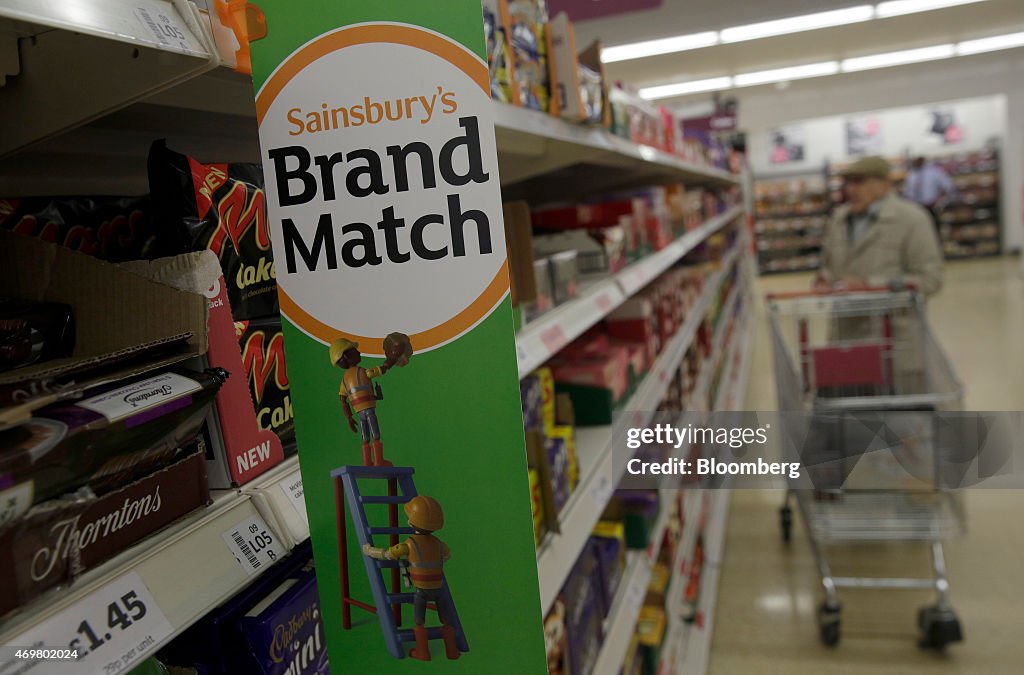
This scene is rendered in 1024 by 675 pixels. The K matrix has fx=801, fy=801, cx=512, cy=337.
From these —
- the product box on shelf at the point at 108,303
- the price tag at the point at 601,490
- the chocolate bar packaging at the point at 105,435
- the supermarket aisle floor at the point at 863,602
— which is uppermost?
the product box on shelf at the point at 108,303

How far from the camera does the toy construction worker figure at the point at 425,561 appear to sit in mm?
793

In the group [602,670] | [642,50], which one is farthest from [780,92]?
[602,670]

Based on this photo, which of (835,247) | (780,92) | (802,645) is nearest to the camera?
(802,645)

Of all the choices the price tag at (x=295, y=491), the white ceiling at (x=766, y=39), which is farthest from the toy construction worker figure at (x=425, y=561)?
the white ceiling at (x=766, y=39)

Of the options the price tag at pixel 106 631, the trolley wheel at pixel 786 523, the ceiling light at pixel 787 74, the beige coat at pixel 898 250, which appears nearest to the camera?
the price tag at pixel 106 631

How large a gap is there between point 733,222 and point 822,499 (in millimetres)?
5618

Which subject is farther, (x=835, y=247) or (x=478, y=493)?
(x=835, y=247)

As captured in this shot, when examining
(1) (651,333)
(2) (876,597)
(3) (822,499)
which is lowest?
(2) (876,597)

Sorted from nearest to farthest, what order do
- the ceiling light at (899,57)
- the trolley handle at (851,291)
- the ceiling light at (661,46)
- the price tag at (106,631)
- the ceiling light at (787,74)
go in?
1. the price tag at (106,631)
2. the trolley handle at (851,291)
3. the ceiling light at (661,46)
4. the ceiling light at (899,57)
5. the ceiling light at (787,74)

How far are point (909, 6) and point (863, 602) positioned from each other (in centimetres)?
679

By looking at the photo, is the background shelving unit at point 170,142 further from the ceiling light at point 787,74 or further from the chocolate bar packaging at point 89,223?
the ceiling light at point 787,74

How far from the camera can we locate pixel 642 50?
28.2ft

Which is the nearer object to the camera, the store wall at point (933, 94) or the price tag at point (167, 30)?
the price tag at point (167, 30)

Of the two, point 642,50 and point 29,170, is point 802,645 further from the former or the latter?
point 642,50
